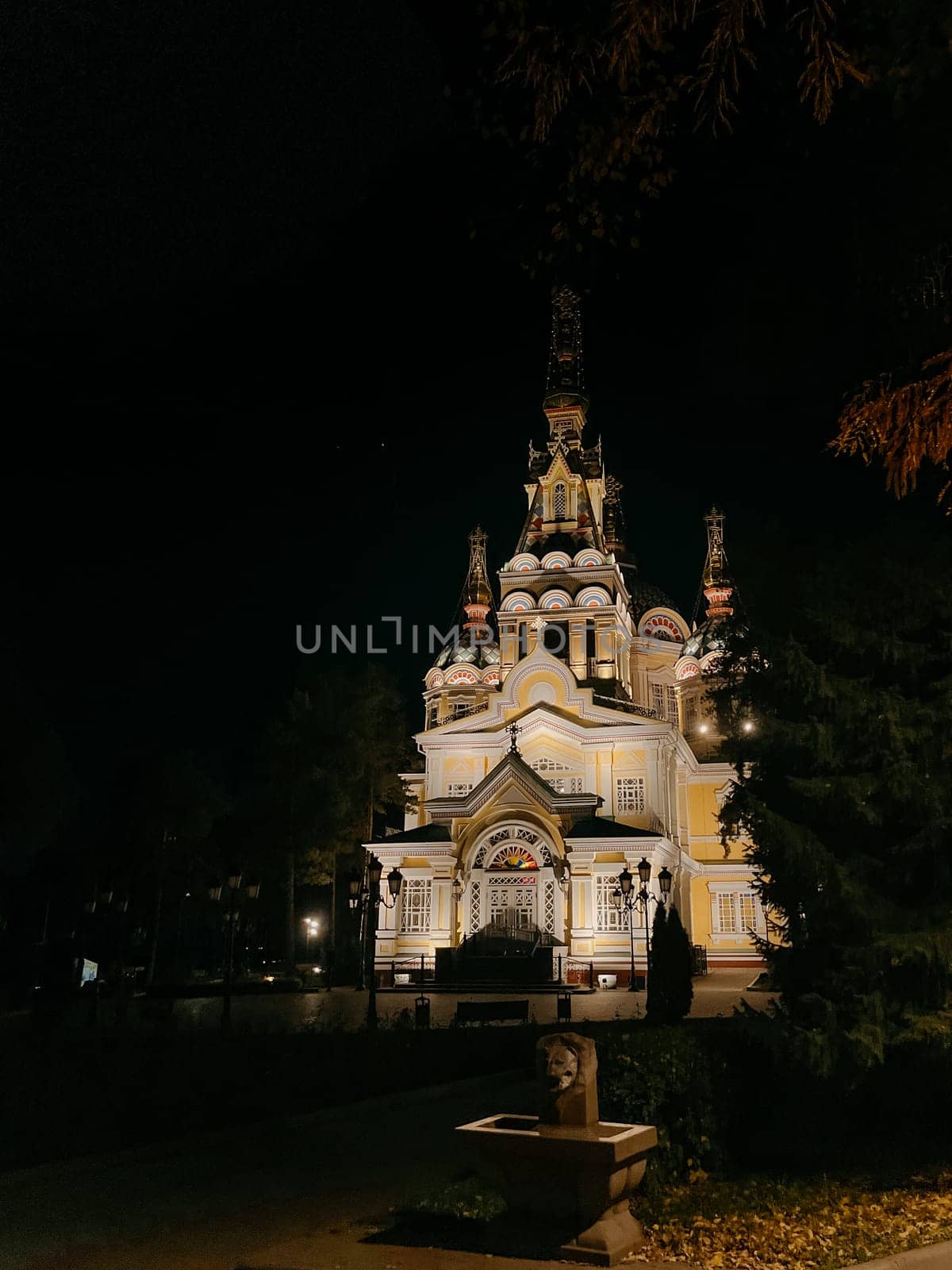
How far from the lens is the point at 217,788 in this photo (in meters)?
47.8

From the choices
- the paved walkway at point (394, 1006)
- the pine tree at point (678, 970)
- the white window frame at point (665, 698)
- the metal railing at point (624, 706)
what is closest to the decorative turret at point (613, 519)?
the white window frame at point (665, 698)

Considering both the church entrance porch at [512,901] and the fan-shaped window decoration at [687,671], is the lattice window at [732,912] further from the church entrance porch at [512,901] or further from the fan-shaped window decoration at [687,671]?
the fan-shaped window decoration at [687,671]

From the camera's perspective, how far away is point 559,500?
5803 centimetres

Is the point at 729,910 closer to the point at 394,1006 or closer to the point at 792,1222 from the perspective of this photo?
the point at 394,1006

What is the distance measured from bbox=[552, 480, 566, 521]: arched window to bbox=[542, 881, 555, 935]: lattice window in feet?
83.3

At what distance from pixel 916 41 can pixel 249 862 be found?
130ft

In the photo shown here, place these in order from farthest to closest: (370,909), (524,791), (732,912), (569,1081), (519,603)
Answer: (519,603), (732,912), (524,791), (370,909), (569,1081)

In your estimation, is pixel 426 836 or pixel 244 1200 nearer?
pixel 244 1200

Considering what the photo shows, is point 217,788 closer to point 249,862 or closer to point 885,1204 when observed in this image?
point 249,862

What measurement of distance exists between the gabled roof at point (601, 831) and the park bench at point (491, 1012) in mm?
16362

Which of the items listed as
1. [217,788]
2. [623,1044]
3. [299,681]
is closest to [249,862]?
[217,788]

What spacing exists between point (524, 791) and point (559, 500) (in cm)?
2362

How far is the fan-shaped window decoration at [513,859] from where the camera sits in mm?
38906

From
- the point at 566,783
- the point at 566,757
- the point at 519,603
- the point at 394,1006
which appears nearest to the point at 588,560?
the point at 519,603
